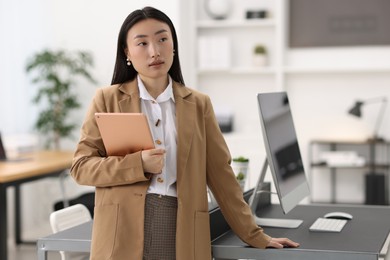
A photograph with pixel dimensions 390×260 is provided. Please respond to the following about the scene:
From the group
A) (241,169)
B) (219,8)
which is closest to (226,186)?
(241,169)

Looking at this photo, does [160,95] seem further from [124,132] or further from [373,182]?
[373,182]

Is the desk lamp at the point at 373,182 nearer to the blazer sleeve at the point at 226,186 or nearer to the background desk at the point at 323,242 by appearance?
the background desk at the point at 323,242

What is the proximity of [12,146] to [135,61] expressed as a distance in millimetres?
3536

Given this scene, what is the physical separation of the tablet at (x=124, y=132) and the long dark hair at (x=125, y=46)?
22cm

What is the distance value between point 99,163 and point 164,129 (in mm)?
240

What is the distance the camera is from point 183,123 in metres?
2.23

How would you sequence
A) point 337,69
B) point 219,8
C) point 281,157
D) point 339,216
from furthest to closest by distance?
point 219,8
point 337,69
point 339,216
point 281,157

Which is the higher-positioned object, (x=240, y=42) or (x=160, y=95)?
(x=240, y=42)

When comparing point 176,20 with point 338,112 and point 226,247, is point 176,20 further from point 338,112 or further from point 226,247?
point 226,247

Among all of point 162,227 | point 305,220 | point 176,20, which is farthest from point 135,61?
point 176,20

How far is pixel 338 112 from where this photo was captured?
6852 millimetres

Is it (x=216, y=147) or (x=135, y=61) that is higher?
(x=135, y=61)

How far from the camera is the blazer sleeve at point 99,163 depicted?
2123 mm

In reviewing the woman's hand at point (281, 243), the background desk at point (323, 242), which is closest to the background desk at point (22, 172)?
the background desk at point (323, 242)
